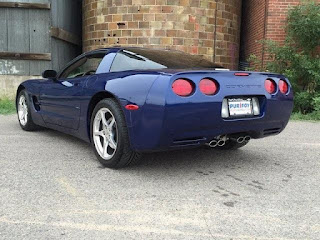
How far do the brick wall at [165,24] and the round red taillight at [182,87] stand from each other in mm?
8207

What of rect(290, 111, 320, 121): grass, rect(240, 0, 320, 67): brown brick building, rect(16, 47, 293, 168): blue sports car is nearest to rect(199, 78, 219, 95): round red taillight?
rect(16, 47, 293, 168): blue sports car

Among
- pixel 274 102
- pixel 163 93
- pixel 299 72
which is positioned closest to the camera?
pixel 163 93

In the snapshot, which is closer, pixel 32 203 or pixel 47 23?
pixel 32 203

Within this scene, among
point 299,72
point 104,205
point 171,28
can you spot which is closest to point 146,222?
point 104,205

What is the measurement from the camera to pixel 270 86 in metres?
3.64

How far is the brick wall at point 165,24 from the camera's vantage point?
1096cm

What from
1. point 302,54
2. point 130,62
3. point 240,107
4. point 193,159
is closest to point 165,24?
point 302,54

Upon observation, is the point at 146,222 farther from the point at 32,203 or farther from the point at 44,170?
the point at 44,170

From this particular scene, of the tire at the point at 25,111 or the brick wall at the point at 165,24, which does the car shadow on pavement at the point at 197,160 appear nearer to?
the tire at the point at 25,111

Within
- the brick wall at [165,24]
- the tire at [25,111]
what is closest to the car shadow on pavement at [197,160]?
the tire at [25,111]

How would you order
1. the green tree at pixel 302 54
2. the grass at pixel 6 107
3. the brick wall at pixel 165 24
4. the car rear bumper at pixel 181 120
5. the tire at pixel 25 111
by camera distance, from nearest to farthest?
the car rear bumper at pixel 181 120
the tire at pixel 25 111
the grass at pixel 6 107
the green tree at pixel 302 54
the brick wall at pixel 165 24

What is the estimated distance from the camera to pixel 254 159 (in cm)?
416

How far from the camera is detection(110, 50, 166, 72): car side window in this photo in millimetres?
3638

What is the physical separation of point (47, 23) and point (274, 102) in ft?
29.0
